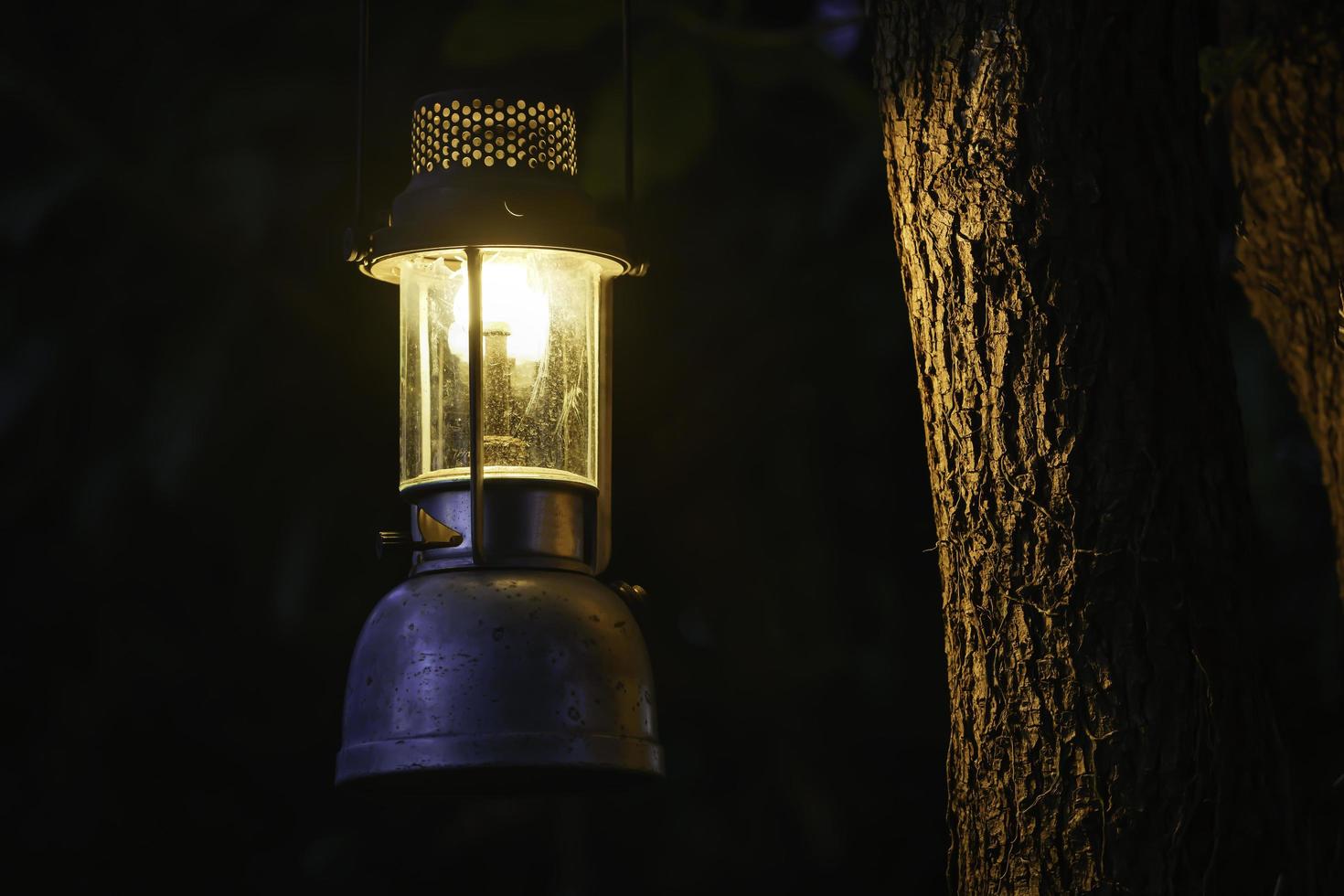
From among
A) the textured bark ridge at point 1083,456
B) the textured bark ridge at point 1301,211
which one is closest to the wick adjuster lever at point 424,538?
the textured bark ridge at point 1083,456

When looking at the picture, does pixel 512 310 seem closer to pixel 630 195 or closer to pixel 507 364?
pixel 507 364

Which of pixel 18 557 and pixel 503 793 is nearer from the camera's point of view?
pixel 503 793

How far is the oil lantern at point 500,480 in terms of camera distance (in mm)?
1851

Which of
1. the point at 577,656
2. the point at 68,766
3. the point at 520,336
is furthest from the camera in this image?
the point at 68,766

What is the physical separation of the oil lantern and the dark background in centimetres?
111

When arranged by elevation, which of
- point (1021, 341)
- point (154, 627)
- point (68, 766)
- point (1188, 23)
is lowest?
point (68, 766)

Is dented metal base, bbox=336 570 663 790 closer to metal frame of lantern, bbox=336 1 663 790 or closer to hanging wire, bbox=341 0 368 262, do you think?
metal frame of lantern, bbox=336 1 663 790

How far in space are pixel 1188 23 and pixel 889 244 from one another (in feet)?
4.03

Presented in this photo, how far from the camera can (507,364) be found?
2035 mm

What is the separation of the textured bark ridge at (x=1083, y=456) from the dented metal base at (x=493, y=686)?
40 cm

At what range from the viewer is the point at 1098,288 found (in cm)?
194

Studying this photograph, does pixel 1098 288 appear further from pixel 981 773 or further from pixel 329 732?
pixel 329 732

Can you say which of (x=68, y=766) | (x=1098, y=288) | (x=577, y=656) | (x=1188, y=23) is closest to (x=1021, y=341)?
(x=1098, y=288)

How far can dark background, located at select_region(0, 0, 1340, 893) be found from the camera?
3197 mm
